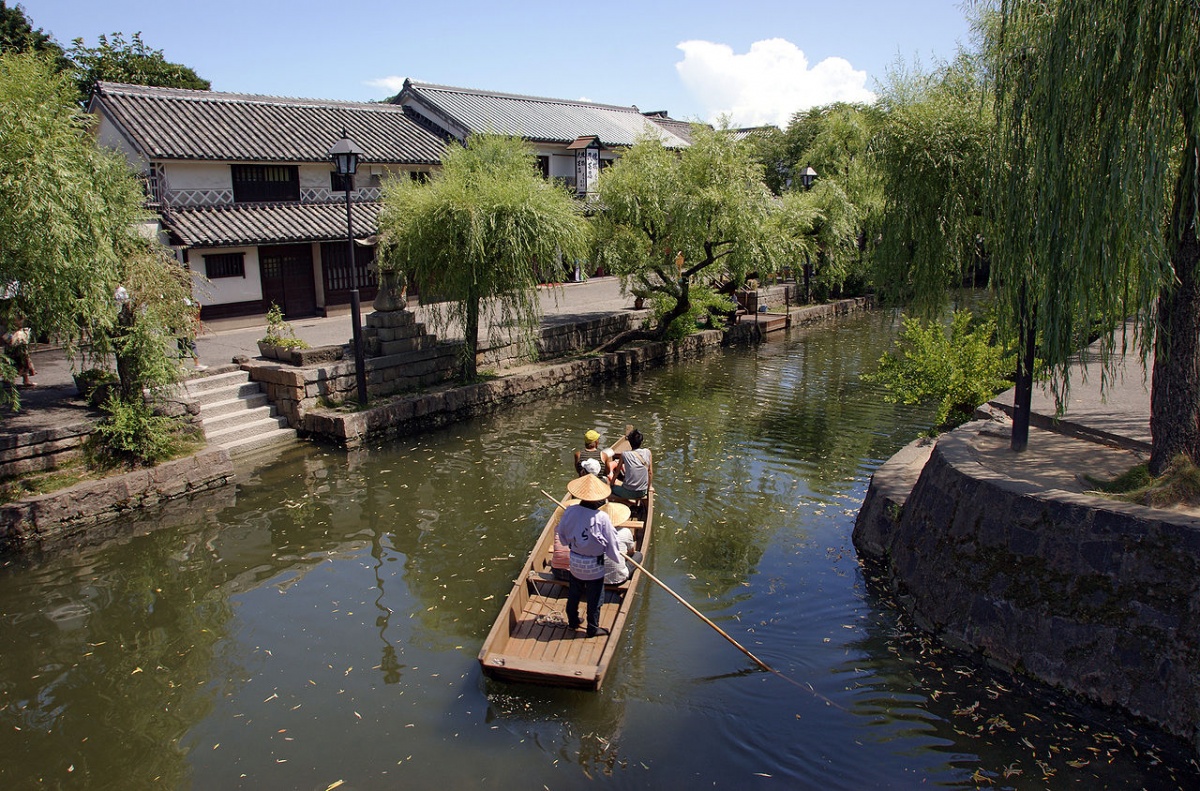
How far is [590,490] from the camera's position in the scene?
753 cm

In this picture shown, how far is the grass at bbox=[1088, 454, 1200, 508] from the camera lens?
7.01 m

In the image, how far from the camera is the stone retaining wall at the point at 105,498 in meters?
10.5

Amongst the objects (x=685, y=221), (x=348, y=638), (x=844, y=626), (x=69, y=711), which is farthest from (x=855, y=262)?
(x=69, y=711)

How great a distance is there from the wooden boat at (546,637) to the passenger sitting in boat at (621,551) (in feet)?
→ 0.42

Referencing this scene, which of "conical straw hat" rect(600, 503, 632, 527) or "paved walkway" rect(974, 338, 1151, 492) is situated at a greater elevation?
"paved walkway" rect(974, 338, 1151, 492)

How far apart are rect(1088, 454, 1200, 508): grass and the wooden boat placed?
4.65 metres

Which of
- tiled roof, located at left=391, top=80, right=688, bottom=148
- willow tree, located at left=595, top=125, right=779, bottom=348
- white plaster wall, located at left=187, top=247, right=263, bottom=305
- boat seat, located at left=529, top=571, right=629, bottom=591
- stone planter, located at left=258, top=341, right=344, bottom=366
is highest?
tiled roof, located at left=391, top=80, right=688, bottom=148

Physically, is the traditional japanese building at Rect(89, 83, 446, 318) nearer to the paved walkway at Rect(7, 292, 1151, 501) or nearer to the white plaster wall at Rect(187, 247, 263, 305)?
the white plaster wall at Rect(187, 247, 263, 305)

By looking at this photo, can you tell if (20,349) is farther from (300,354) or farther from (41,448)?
(300,354)

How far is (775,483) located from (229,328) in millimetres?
15409

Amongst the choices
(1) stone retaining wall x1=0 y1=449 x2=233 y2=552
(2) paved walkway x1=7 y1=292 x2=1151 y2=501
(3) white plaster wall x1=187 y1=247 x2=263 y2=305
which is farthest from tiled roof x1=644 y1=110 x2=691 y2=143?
(1) stone retaining wall x1=0 y1=449 x2=233 y2=552

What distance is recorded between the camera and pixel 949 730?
264 inches

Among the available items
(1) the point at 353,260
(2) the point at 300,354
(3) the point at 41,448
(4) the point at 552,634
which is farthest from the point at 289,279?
(4) the point at 552,634

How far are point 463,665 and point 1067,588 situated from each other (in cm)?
546
